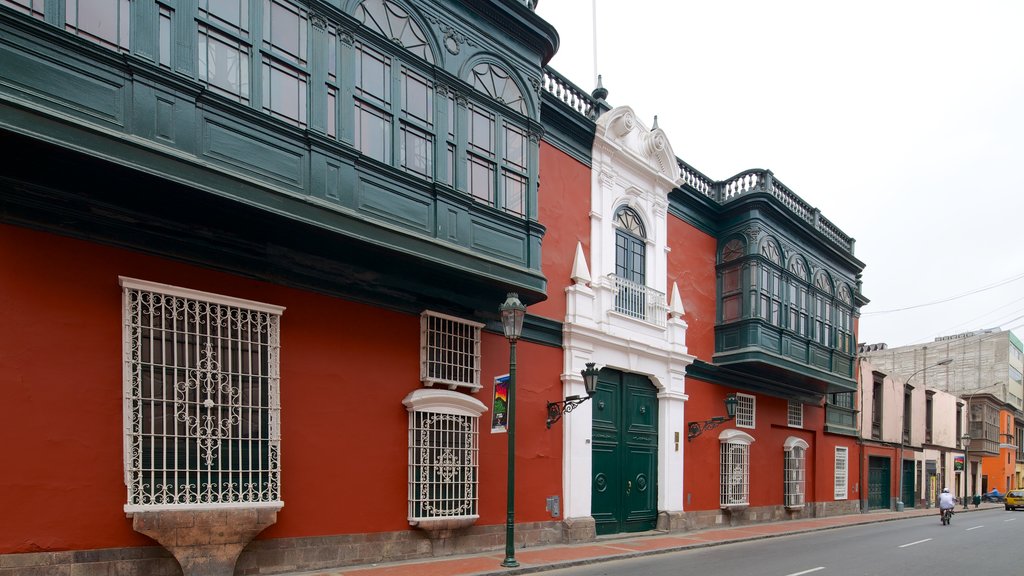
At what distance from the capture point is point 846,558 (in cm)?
1341

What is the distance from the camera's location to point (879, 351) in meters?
54.9

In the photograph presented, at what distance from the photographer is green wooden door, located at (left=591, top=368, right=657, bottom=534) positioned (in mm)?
15383

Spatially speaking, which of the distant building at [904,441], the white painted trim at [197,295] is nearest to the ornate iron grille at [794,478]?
the distant building at [904,441]

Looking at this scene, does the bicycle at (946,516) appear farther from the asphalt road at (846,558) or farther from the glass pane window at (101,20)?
the glass pane window at (101,20)

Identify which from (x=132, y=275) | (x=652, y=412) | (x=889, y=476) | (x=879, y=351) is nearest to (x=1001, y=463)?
(x=879, y=351)

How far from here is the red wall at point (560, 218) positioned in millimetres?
14453

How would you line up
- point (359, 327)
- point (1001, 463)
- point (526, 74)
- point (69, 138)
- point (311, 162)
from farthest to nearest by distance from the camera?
point (1001, 463) < point (526, 74) < point (359, 327) < point (311, 162) < point (69, 138)

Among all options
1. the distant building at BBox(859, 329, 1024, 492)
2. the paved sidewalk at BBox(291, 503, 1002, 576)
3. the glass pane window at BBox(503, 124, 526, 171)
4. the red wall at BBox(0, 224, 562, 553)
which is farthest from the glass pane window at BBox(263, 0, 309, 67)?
the distant building at BBox(859, 329, 1024, 492)

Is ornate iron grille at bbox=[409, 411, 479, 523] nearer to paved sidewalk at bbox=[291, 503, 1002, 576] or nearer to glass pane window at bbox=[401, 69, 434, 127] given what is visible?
paved sidewalk at bbox=[291, 503, 1002, 576]

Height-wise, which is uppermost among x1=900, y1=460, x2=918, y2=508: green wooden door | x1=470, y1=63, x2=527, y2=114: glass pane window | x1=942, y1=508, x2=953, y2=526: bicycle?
x1=470, y1=63, x2=527, y2=114: glass pane window

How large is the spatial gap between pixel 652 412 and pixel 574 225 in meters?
5.26

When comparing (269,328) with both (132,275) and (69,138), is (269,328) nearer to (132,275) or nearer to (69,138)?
(132,275)

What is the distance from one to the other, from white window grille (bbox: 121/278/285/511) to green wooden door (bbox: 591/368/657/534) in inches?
315

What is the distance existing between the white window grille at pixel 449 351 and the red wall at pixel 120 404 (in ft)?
0.71
